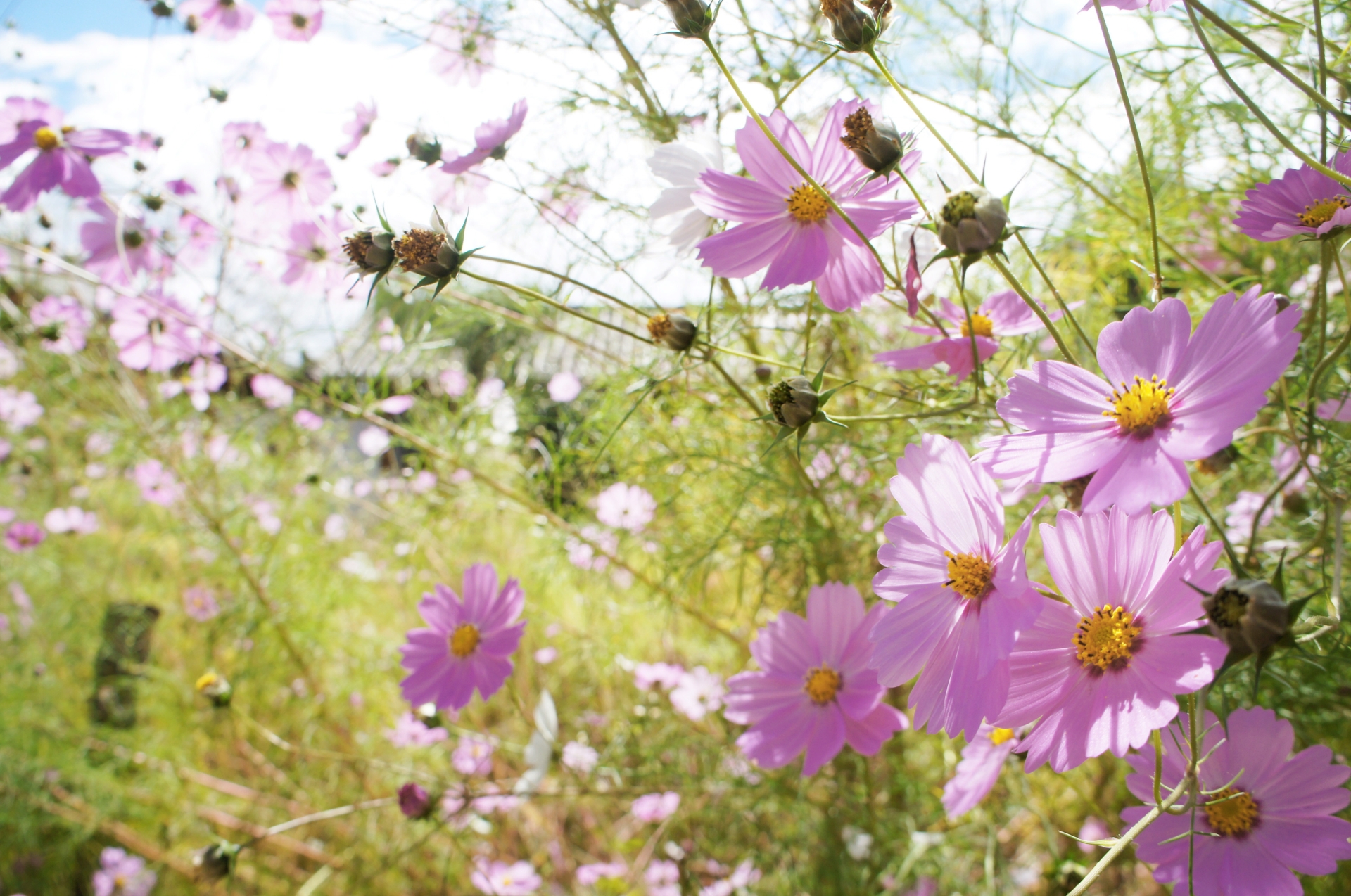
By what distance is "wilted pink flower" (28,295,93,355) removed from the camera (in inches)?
44.6

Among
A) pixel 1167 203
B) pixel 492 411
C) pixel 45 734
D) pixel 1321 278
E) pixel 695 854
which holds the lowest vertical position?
pixel 45 734

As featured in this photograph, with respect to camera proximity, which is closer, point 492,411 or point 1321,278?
point 1321,278

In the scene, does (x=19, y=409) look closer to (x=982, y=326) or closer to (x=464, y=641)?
(x=464, y=641)

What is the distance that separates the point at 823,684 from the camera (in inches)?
19.8

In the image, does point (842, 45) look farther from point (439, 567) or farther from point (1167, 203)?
point (439, 567)

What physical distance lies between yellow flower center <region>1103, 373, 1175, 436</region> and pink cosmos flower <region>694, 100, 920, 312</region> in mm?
125

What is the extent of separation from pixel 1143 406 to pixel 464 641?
0.55m

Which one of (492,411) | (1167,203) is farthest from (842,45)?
(492,411)

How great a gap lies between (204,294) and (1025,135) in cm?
93

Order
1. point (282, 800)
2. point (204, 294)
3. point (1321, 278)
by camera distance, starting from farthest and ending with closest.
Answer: point (282, 800), point (204, 294), point (1321, 278)

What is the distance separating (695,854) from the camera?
894 millimetres

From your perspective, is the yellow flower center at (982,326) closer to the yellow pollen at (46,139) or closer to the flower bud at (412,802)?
the flower bud at (412,802)

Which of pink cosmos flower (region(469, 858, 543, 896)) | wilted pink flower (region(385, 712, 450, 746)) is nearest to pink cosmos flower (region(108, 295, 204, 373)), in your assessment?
wilted pink flower (region(385, 712, 450, 746))

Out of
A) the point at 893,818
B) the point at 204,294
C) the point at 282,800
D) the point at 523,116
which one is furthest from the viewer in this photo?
the point at 282,800
